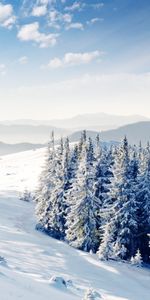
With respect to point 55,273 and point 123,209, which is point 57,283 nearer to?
point 55,273

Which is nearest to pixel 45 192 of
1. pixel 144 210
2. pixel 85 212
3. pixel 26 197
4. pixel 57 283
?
pixel 85 212

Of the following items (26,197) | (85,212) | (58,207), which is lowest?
(85,212)

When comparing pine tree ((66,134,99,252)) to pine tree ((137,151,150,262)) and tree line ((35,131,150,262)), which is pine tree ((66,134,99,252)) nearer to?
tree line ((35,131,150,262))

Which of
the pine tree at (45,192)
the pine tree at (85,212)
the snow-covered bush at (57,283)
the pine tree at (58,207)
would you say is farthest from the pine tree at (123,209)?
the snow-covered bush at (57,283)

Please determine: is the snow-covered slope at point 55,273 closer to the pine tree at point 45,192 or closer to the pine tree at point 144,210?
the pine tree at point 45,192

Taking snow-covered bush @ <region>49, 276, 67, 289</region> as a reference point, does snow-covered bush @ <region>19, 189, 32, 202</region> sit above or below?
above

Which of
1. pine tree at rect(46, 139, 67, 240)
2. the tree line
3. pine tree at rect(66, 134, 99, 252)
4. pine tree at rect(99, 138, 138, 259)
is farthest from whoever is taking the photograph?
pine tree at rect(46, 139, 67, 240)

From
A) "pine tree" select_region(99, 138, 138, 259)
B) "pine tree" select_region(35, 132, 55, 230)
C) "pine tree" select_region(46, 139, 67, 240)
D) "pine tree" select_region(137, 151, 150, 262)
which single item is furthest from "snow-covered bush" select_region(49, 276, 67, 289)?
"pine tree" select_region(35, 132, 55, 230)

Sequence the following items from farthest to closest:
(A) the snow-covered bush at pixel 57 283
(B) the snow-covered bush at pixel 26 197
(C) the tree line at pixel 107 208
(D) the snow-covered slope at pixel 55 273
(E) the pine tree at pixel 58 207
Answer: (B) the snow-covered bush at pixel 26 197
(E) the pine tree at pixel 58 207
(C) the tree line at pixel 107 208
(A) the snow-covered bush at pixel 57 283
(D) the snow-covered slope at pixel 55 273

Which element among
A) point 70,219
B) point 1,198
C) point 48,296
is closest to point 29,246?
point 70,219

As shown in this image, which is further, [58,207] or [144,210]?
[58,207]

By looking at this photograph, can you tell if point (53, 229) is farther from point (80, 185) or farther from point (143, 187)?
point (143, 187)

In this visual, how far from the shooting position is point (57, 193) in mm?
52062

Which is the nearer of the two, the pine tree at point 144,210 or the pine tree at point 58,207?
the pine tree at point 144,210
